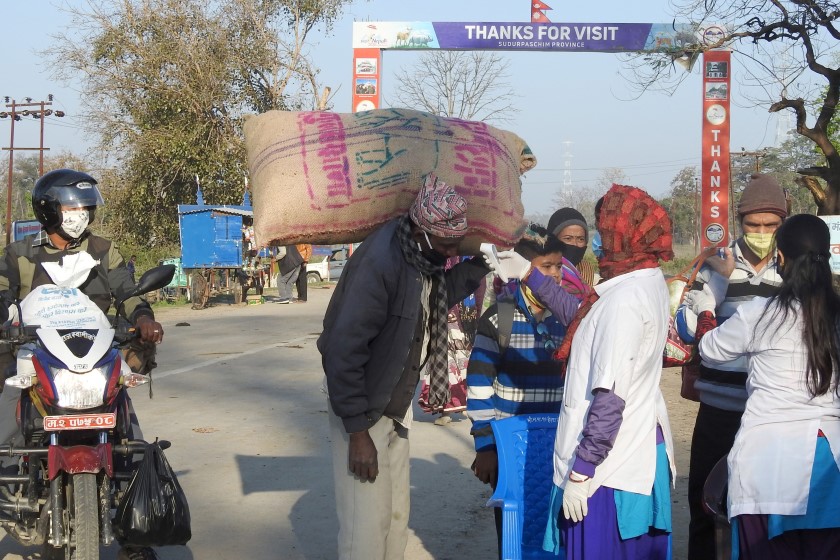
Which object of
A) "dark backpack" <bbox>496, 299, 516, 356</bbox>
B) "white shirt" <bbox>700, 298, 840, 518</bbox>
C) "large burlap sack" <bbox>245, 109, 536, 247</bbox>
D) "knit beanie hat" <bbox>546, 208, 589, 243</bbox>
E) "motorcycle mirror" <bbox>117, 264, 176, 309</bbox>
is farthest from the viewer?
"knit beanie hat" <bbox>546, 208, 589, 243</bbox>

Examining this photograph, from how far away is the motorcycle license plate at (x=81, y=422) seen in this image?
4.49 meters

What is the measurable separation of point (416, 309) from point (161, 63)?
3008 centimetres

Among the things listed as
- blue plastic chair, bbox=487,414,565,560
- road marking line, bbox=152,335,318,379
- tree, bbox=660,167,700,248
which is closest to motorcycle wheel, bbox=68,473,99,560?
blue plastic chair, bbox=487,414,565,560

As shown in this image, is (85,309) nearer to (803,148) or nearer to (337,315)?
(337,315)

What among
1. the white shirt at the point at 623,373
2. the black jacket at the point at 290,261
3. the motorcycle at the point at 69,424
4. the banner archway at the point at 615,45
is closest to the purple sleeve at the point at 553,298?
the white shirt at the point at 623,373

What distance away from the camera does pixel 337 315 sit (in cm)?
→ 391

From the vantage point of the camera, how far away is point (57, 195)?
509 centimetres

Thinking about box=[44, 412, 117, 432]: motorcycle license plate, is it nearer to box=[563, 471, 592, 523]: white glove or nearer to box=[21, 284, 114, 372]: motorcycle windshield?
box=[21, 284, 114, 372]: motorcycle windshield

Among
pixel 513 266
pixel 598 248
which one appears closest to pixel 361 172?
pixel 513 266

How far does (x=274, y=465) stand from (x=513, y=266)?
4.03 m

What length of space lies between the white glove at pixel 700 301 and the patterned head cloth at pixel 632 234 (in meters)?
0.93

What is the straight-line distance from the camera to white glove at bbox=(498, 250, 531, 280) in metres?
4.22

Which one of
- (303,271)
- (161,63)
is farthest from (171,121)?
(303,271)

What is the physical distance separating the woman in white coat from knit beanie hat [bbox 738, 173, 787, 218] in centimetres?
103
